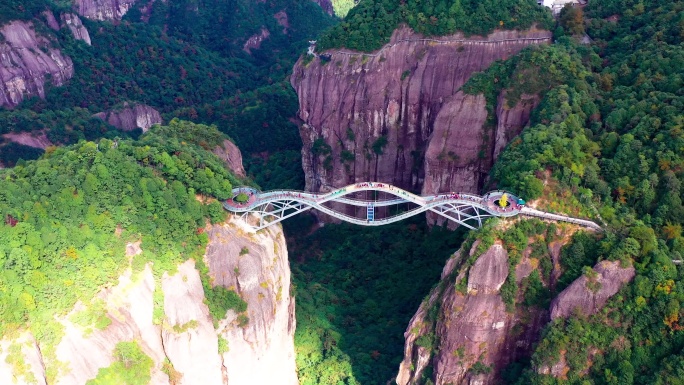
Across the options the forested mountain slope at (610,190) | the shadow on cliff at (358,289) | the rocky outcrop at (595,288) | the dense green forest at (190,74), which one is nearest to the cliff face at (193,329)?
the shadow on cliff at (358,289)

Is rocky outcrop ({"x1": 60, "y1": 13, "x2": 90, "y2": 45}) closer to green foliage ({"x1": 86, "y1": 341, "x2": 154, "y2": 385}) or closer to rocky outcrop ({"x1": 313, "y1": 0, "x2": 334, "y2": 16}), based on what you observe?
rocky outcrop ({"x1": 313, "y1": 0, "x2": 334, "y2": 16})

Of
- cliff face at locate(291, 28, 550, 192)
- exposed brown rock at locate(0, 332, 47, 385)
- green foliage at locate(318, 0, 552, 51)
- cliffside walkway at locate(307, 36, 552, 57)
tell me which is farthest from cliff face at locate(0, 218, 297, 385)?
green foliage at locate(318, 0, 552, 51)

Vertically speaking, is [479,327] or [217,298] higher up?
[217,298]

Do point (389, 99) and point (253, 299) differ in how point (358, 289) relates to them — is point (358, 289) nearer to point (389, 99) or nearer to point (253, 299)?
point (253, 299)

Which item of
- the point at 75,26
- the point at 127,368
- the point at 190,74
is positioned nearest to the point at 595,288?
the point at 127,368

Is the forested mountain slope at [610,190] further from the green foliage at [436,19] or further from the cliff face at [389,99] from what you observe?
the cliff face at [389,99]
